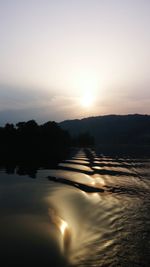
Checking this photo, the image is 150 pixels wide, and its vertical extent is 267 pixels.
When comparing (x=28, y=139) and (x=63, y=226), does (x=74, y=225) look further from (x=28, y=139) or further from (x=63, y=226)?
(x=28, y=139)

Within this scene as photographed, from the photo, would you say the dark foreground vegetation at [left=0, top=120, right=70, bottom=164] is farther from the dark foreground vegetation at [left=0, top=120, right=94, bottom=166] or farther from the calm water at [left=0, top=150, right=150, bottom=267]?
the calm water at [left=0, top=150, right=150, bottom=267]

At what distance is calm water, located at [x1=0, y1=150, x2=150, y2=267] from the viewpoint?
65.0 ft

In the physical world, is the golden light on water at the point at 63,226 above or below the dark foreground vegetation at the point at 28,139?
below

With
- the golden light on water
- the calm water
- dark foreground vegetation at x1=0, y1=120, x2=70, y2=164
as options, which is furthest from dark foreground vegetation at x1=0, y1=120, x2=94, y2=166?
→ the golden light on water

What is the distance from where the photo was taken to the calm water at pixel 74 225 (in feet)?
65.0

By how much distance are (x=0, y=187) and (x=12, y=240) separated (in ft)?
73.9

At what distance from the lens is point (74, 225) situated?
26.8 m

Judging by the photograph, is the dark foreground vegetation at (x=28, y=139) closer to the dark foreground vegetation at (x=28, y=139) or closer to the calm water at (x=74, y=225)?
the dark foreground vegetation at (x=28, y=139)

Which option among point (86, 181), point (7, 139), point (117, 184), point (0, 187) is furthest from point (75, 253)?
point (7, 139)

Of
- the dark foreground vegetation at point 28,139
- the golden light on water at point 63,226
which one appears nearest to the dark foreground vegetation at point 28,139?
the dark foreground vegetation at point 28,139

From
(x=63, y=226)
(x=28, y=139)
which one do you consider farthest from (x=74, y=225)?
(x=28, y=139)

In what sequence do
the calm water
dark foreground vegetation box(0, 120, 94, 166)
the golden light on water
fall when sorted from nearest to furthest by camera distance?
1. the calm water
2. the golden light on water
3. dark foreground vegetation box(0, 120, 94, 166)

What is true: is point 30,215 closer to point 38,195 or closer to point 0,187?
point 38,195

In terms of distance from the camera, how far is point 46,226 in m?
26.4
